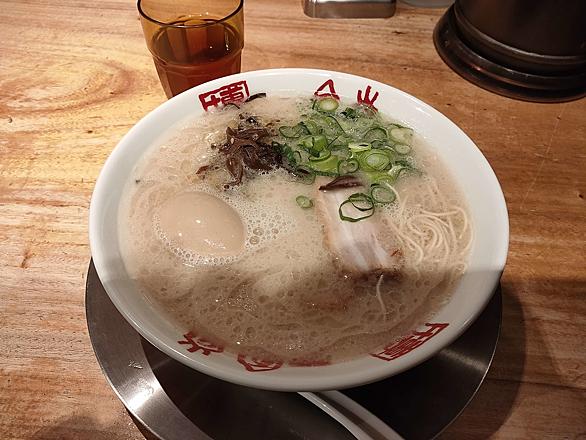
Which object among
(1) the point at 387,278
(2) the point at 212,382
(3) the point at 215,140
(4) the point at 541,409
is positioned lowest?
(4) the point at 541,409

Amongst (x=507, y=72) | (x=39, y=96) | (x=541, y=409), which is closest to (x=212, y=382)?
(x=541, y=409)

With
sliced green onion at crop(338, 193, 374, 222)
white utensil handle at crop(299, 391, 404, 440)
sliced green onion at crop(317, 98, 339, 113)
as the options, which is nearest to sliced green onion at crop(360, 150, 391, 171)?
sliced green onion at crop(338, 193, 374, 222)

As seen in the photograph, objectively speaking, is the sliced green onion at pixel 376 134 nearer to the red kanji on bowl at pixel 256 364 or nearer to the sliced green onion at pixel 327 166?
the sliced green onion at pixel 327 166

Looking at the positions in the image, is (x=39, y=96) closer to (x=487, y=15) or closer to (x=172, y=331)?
(x=172, y=331)

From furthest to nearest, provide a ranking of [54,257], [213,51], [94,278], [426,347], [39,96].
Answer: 1. [39,96]
2. [213,51]
3. [54,257]
4. [94,278]
5. [426,347]

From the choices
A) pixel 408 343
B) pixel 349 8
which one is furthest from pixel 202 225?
pixel 349 8

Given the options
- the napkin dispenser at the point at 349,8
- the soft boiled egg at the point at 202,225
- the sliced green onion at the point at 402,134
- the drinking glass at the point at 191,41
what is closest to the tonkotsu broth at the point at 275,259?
the soft boiled egg at the point at 202,225
